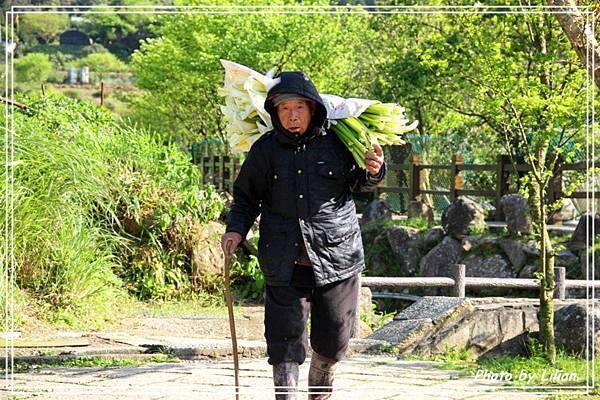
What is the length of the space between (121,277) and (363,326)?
2708 millimetres

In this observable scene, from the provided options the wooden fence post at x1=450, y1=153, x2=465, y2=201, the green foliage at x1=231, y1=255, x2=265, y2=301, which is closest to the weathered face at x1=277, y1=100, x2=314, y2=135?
the green foliage at x1=231, y1=255, x2=265, y2=301

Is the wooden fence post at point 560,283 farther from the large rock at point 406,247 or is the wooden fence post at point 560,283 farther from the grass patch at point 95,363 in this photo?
the large rock at point 406,247

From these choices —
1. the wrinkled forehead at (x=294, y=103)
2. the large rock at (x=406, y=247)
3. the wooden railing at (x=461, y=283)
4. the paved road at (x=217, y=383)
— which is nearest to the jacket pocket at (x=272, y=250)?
the wrinkled forehead at (x=294, y=103)

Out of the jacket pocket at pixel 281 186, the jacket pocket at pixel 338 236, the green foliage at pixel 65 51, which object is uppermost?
the green foliage at pixel 65 51

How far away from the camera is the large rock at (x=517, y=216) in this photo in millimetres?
17859

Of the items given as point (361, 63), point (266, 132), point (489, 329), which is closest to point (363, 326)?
point (489, 329)

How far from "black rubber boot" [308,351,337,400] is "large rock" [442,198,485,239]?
13.2m

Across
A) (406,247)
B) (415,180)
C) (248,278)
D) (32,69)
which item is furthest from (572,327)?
(32,69)

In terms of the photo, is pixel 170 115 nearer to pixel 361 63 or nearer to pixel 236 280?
pixel 361 63

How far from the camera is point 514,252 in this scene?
17625mm

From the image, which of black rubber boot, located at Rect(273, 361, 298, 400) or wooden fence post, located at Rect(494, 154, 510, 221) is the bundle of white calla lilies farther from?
wooden fence post, located at Rect(494, 154, 510, 221)

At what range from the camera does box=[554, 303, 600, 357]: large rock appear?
9117 mm

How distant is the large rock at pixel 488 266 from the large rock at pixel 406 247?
5.48 ft

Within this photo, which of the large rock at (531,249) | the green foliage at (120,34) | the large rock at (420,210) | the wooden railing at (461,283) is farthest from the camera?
the green foliage at (120,34)
